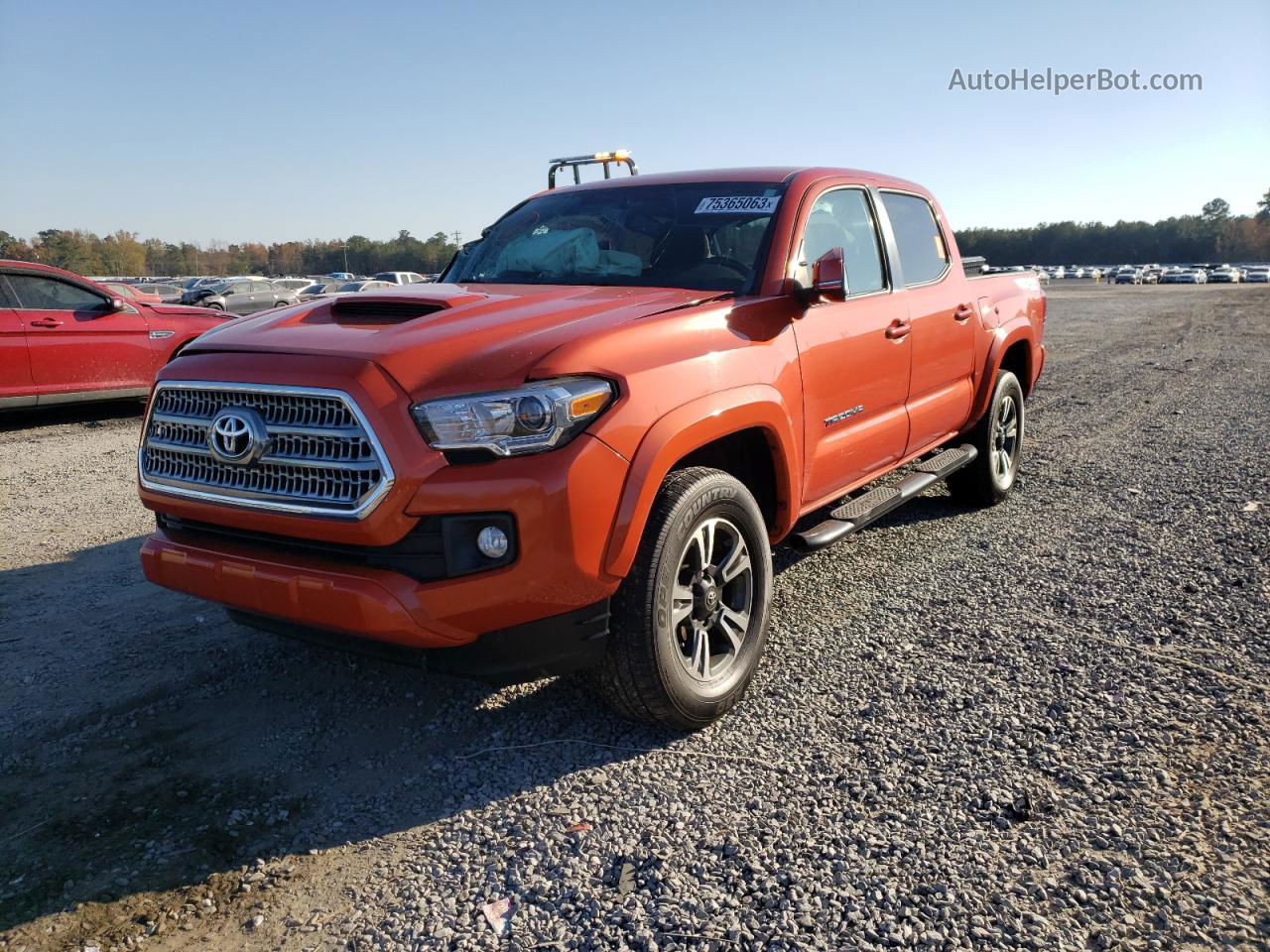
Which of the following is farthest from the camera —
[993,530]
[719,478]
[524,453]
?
[993,530]

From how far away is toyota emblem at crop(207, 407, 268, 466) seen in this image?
288cm

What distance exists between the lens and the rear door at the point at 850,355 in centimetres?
392

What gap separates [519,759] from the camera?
312cm

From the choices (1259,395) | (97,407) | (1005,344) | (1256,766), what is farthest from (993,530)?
(97,407)

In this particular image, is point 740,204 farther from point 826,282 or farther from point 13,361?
point 13,361

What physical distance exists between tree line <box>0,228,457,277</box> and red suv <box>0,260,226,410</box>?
282 ft

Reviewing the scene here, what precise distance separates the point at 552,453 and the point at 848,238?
96.6 inches

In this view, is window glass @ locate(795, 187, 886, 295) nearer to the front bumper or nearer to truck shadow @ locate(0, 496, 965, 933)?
the front bumper

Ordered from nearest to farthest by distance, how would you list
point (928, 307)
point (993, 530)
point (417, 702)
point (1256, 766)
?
point (1256, 766) → point (417, 702) → point (928, 307) → point (993, 530)

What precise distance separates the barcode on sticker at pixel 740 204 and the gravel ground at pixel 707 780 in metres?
1.82

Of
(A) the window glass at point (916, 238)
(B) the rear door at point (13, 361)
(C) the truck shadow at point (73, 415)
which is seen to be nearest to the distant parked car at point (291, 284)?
(C) the truck shadow at point (73, 415)

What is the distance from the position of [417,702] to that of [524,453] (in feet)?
4.33

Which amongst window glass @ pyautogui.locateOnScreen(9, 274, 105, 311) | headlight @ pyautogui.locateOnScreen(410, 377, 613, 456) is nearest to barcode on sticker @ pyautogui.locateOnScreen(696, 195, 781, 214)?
headlight @ pyautogui.locateOnScreen(410, 377, 613, 456)

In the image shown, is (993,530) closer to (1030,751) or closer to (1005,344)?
(1005,344)
